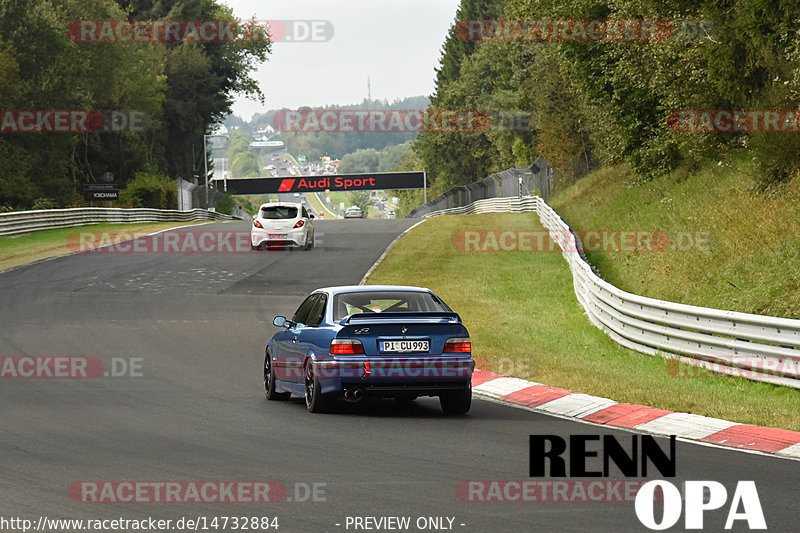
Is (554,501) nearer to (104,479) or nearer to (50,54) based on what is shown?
(104,479)

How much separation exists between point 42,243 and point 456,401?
31.4m

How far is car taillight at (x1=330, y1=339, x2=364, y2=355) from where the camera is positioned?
11.5 m

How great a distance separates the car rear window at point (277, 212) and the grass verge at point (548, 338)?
369 cm

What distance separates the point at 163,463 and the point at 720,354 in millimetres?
8251

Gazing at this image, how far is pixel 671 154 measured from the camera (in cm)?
3406

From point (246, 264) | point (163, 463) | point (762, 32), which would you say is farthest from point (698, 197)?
point (163, 463)

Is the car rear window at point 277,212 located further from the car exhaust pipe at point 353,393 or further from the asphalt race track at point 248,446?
the car exhaust pipe at point 353,393

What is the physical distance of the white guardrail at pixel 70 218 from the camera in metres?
42.7
